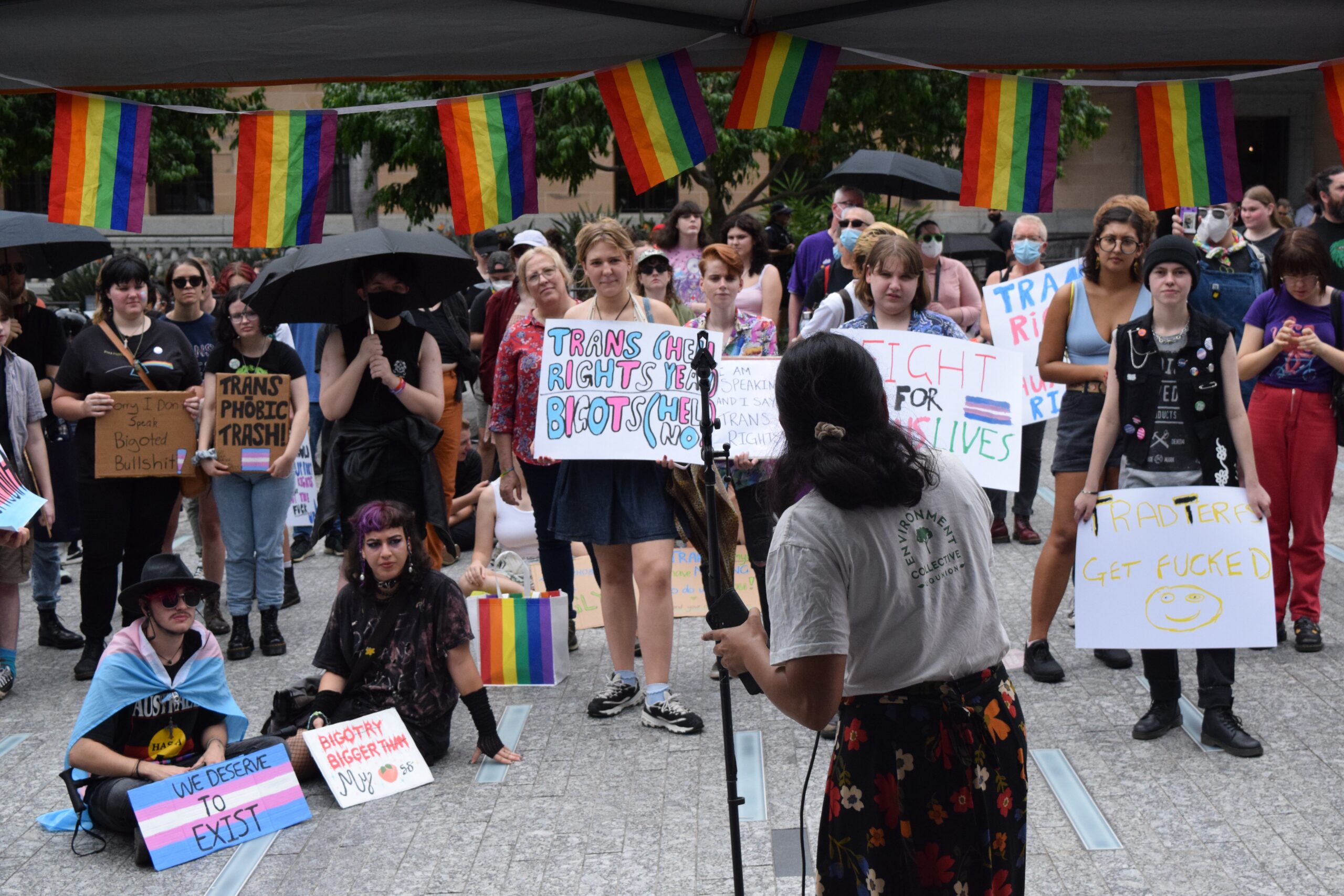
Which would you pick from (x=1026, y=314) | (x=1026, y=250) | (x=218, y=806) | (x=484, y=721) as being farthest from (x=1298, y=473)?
(x=218, y=806)

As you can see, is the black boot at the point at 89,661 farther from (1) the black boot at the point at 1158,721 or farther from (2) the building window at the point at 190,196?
(2) the building window at the point at 190,196

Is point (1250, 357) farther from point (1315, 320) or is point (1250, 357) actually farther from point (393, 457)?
point (393, 457)

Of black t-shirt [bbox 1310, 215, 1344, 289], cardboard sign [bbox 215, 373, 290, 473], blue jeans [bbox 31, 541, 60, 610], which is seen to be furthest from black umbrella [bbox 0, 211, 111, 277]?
black t-shirt [bbox 1310, 215, 1344, 289]

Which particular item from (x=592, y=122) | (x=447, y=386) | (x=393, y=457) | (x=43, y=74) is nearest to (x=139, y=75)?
(x=43, y=74)

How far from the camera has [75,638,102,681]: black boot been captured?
6707mm

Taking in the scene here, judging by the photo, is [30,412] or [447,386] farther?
[447,386]

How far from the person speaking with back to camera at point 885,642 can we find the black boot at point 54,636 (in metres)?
5.62

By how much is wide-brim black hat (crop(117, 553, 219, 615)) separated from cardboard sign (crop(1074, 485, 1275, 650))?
11.2 feet

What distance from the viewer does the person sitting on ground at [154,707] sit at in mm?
4773

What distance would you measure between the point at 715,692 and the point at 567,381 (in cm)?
158

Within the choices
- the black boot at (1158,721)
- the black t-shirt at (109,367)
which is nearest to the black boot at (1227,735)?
the black boot at (1158,721)

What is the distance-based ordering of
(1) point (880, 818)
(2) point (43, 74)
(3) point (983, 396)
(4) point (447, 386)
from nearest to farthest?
1. (1) point (880, 818)
2. (2) point (43, 74)
3. (3) point (983, 396)
4. (4) point (447, 386)

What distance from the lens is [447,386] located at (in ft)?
29.2

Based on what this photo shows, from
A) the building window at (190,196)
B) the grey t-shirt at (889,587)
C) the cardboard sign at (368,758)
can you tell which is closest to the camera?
the grey t-shirt at (889,587)
